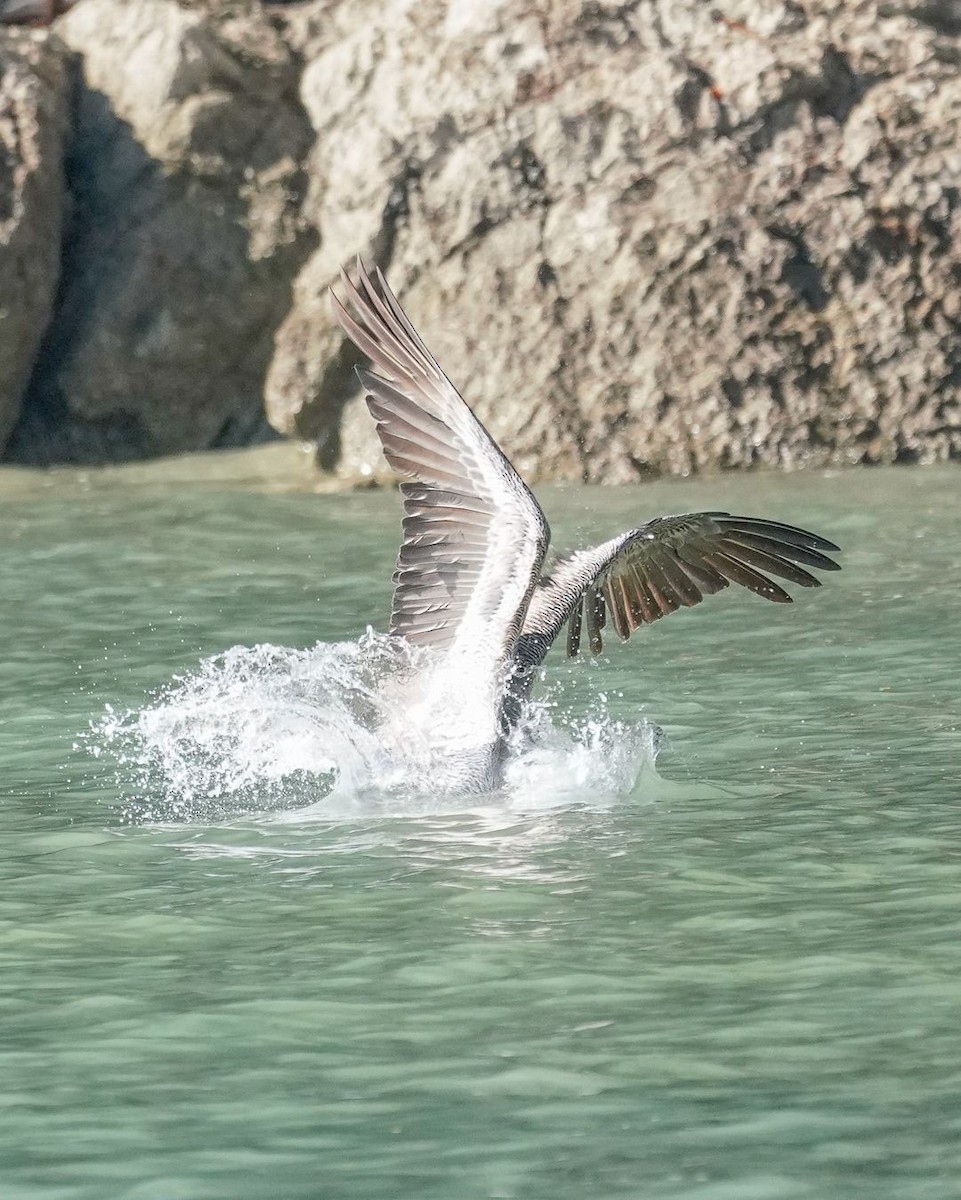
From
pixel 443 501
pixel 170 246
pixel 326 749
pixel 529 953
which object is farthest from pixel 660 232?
pixel 529 953

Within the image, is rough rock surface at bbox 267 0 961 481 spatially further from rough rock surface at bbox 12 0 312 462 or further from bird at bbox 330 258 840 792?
bird at bbox 330 258 840 792

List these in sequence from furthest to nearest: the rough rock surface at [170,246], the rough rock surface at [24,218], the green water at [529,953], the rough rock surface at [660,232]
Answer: the rough rock surface at [170,246] < the rough rock surface at [24,218] < the rough rock surface at [660,232] < the green water at [529,953]

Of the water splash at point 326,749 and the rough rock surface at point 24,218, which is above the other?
the rough rock surface at point 24,218

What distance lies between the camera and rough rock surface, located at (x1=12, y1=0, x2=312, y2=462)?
532 inches

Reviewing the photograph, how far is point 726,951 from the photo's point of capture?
15.9ft

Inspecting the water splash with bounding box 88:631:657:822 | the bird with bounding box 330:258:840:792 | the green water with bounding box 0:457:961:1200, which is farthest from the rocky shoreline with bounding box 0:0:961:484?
the bird with bounding box 330:258:840:792

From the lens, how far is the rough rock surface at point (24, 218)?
13.2 metres

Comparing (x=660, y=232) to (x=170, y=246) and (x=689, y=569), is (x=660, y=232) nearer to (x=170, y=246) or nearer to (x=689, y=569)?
(x=170, y=246)

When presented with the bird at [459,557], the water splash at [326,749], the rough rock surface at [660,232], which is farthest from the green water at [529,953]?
the rough rock surface at [660,232]

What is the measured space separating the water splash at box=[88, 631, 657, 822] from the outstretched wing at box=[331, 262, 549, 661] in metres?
0.21

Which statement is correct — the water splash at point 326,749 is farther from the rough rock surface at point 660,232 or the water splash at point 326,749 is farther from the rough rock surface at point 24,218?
the rough rock surface at point 24,218

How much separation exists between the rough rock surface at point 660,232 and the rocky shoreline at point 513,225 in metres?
0.02

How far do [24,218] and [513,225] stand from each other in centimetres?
292

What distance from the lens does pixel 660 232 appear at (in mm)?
12781
